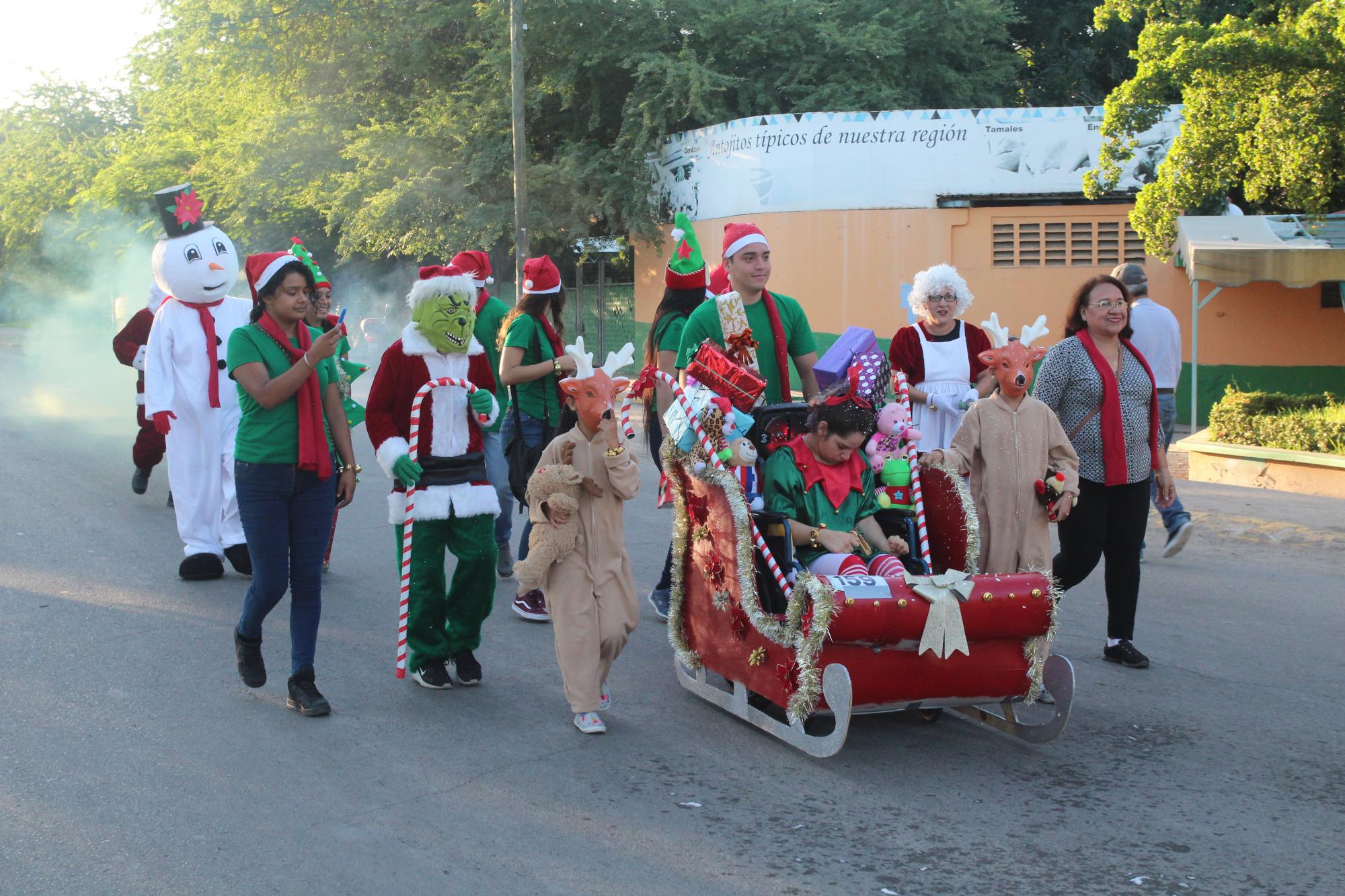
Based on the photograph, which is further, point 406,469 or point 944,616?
point 406,469

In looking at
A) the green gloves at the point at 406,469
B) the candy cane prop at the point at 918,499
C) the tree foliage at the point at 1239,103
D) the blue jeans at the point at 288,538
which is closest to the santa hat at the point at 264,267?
the blue jeans at the point at 288,538

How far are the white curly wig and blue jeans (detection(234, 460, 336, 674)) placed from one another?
2962 millimetres

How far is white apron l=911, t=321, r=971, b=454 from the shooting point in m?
6.45

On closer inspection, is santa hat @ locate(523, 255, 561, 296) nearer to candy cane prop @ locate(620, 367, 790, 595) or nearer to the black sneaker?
candy cane prop @ locate(620, 367, 790, 595)

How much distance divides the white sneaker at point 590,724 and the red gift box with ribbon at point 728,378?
1396 mm

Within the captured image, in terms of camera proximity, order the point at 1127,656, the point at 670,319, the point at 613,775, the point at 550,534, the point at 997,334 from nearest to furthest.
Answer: the point at 613,775
the point at 550,534
the point at 997,334
the point at 1127,656
the point at 670,319

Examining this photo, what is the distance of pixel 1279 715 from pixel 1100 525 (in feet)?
3.69

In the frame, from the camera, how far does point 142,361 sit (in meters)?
10.1

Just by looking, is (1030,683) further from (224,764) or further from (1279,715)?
(224,764)

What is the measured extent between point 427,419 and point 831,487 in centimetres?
175

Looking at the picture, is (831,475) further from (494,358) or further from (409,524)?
(494,358)

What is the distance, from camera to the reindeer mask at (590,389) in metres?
5.13

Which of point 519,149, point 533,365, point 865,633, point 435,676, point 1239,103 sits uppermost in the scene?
point 519,149

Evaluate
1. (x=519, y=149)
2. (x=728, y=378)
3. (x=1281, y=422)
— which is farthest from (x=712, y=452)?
(x=519, y=149)
